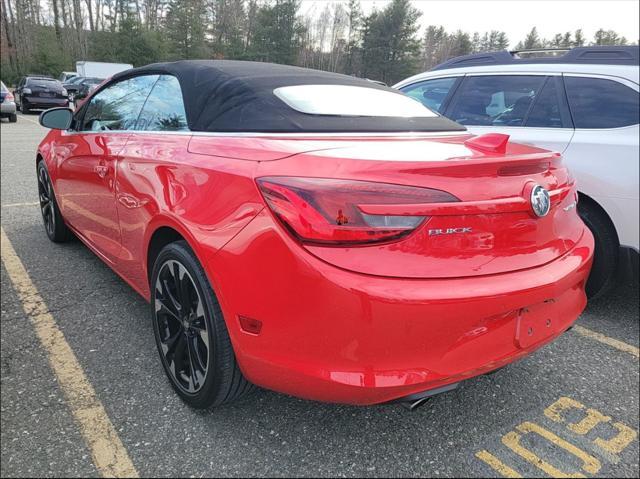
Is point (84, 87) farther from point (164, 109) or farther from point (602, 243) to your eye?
point (602, 243)

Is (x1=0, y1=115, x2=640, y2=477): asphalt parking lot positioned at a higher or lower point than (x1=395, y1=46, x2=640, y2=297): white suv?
lower

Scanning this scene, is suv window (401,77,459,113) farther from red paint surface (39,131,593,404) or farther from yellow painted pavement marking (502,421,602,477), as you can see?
yellow painted pavement marking (502,421,602,477)

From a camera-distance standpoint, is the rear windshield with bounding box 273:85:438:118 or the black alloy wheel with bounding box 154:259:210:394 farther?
the rear windshield with bounding box 273:85:438:118

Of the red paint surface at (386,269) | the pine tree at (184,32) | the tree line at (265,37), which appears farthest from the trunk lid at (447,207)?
the pine tree at (184,32)

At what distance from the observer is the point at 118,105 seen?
304cm

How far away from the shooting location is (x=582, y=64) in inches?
130

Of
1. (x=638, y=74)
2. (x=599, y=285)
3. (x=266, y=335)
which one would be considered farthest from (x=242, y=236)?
(x=638, y=74)

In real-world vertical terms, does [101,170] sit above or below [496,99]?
below

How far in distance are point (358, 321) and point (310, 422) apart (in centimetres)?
81

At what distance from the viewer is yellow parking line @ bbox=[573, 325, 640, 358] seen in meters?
2.81

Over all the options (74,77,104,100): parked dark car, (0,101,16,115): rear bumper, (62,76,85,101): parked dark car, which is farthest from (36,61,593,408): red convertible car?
(62,76,85,101): parked dark car

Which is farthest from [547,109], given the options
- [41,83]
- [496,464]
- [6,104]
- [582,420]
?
[41,83]

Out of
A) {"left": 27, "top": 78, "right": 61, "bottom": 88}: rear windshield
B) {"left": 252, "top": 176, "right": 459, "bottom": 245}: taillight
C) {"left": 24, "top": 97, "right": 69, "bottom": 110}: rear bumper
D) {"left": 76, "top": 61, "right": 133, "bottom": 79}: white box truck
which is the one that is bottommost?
{"left": 24, "top": 97, "right": 69, "bottom": 110}: rear bumper

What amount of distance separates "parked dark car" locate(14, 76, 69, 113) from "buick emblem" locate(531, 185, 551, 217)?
22.7 m
